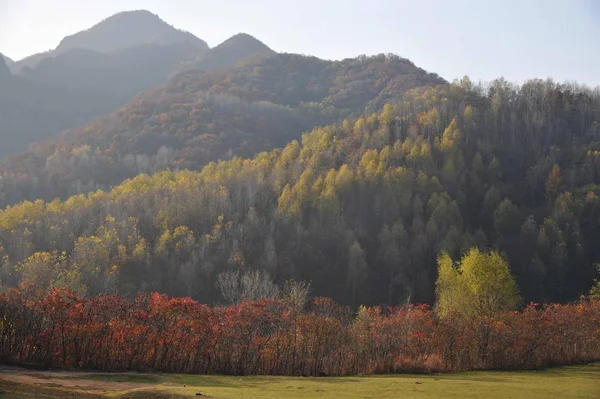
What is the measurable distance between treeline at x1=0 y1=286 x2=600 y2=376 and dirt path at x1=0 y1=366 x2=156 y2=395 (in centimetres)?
282

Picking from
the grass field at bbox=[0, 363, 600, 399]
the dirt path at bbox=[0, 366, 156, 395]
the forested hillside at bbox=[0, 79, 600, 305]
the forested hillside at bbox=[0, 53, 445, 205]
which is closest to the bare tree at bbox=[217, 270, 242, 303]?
the forested hillside at bbox=[0, 79, 600, 305]

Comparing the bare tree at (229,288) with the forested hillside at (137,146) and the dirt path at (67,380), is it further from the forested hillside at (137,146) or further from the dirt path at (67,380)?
the forested hillside at (137,146)

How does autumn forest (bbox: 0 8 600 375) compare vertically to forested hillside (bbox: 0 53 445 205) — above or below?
below

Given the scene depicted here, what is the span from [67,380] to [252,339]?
38.3 ft

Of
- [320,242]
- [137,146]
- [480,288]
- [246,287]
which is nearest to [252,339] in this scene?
[480,288]

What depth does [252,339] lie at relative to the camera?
31859 mm

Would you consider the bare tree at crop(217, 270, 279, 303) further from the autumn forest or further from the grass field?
the grass field

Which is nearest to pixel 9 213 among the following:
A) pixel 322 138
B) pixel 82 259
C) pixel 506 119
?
pixel 82 259

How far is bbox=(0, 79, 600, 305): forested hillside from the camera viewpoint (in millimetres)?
90250

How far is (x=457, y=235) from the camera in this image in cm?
10212

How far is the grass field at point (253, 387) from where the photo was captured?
19047 millimetres

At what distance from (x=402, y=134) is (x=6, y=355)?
11877cm

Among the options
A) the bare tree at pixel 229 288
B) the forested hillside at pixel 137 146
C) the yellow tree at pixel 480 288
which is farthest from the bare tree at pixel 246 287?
the forested hillside at pixel 137 146

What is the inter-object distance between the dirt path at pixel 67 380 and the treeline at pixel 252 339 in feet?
9.24
